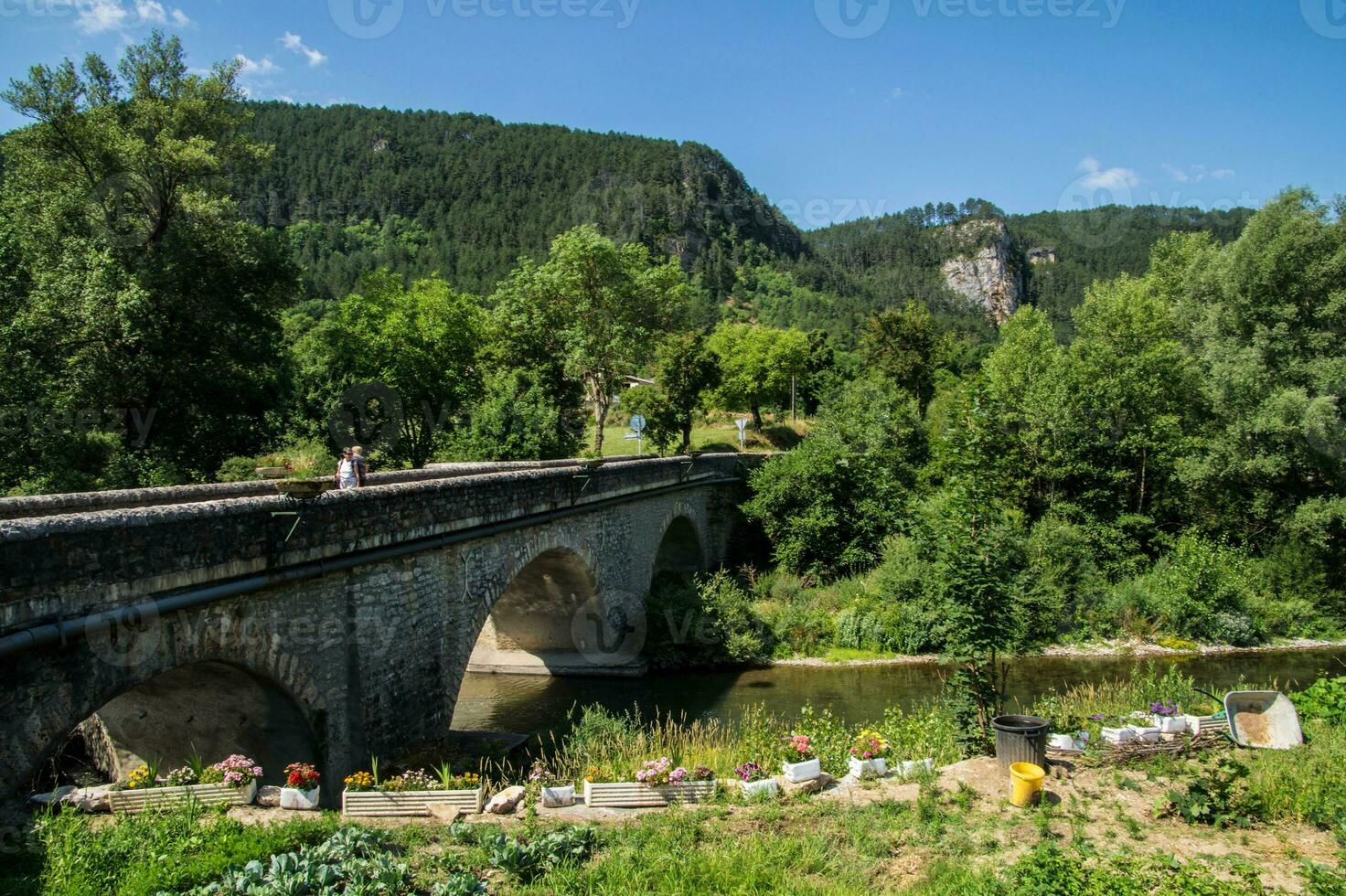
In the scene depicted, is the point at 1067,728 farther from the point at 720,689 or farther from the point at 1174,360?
the point at 1174,360

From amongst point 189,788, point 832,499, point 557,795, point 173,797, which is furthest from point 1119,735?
point 832,499

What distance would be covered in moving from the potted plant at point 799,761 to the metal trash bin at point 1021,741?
6.44 ft

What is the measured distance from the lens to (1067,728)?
10.4 m

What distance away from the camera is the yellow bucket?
315 inches

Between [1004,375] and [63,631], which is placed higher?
[1004,375]

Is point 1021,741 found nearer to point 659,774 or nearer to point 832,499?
point 659,774

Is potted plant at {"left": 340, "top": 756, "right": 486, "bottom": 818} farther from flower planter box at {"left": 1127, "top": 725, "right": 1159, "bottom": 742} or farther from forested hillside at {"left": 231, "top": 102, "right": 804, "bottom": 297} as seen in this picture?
forested hillside at {"left": 231, "top": 102, "right": 804, "bottom": 297}

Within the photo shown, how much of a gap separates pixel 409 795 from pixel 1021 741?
20.4 feet

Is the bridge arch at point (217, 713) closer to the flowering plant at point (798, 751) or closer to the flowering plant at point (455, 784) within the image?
the flowering plant at point (455, 784)

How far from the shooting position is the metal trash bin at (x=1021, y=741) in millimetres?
8578

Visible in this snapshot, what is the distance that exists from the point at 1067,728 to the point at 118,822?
33.2 ft

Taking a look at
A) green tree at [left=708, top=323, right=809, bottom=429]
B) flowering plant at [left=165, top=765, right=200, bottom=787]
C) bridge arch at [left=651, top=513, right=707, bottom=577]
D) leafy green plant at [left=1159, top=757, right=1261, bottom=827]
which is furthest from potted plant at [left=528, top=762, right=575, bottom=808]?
green tree at [left=708, top=323, right=809, bottom=429]

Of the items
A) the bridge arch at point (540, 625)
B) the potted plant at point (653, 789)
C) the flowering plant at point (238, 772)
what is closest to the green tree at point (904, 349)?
the bridge arch at point (540, 625)

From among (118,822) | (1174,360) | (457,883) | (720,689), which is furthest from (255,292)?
(1174,360)
